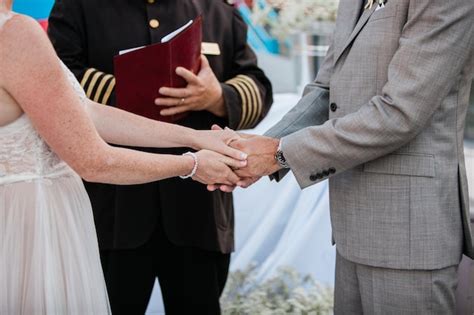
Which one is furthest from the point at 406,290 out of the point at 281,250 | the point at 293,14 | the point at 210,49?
the point at 293,14

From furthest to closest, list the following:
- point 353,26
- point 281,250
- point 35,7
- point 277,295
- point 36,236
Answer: point 281,250 < point 277,295 < point 35,7 < point 353,26 < point 36,236

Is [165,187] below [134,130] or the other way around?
below

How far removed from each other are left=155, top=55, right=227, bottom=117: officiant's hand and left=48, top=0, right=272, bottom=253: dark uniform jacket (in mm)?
62

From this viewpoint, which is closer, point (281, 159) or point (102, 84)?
point (281, 159)

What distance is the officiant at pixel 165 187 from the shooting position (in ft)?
A: 7.22

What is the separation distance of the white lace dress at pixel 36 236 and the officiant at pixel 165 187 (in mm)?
519

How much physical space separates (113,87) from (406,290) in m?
1.09

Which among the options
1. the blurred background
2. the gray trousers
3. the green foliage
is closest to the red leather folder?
the gray trousers

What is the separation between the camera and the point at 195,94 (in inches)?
85.0

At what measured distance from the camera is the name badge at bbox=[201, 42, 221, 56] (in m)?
2.29

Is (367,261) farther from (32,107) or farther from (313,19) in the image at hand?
(313,19)

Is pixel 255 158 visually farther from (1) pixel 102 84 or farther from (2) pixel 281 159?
(1) pixel 102 84

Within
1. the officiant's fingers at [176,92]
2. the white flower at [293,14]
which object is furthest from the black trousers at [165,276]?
the white flower at [293,14]

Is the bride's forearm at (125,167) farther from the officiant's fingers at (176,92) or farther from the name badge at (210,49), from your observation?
the name badge at (210,49)
